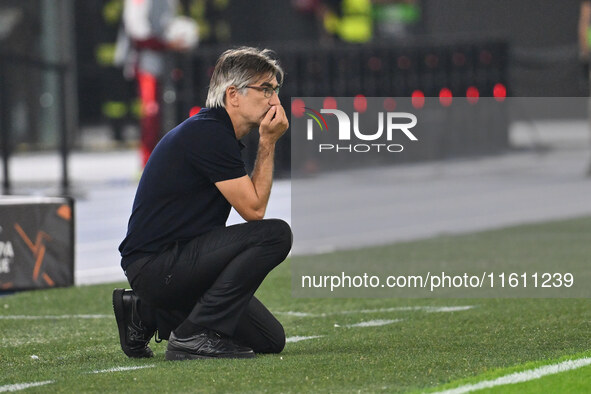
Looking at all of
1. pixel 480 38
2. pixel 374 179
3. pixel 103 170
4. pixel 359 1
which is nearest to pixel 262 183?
pixel 374 179

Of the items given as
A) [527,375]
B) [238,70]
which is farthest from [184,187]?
[527,375]

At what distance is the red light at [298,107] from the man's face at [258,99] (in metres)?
1.71

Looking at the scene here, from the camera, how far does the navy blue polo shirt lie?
624 centimetres

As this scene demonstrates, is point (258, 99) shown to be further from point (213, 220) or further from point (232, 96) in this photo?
point (213, 220)

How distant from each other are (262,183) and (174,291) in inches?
24.5

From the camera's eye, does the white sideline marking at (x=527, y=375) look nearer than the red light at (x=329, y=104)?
Yes

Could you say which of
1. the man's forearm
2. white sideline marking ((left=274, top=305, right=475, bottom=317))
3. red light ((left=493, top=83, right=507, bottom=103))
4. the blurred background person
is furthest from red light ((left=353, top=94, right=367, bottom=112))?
red light ((left=493, top=83, right=507, bottom=103))

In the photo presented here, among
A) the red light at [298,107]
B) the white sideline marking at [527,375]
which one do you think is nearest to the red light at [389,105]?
the red light at [298,107]

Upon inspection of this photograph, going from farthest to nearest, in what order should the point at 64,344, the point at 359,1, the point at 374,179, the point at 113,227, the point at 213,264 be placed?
the point at 359,1
the point at 374,179
the point at 113,227
the point at 64,344
the point at 213,264

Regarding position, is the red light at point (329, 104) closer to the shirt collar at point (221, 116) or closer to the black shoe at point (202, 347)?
the shirt collar at point (221, 116)

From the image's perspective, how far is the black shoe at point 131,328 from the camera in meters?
6.47

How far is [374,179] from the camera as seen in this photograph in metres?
17.7

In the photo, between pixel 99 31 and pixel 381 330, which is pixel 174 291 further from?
pixel 99 31

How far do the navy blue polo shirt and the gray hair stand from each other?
7 centimetres
